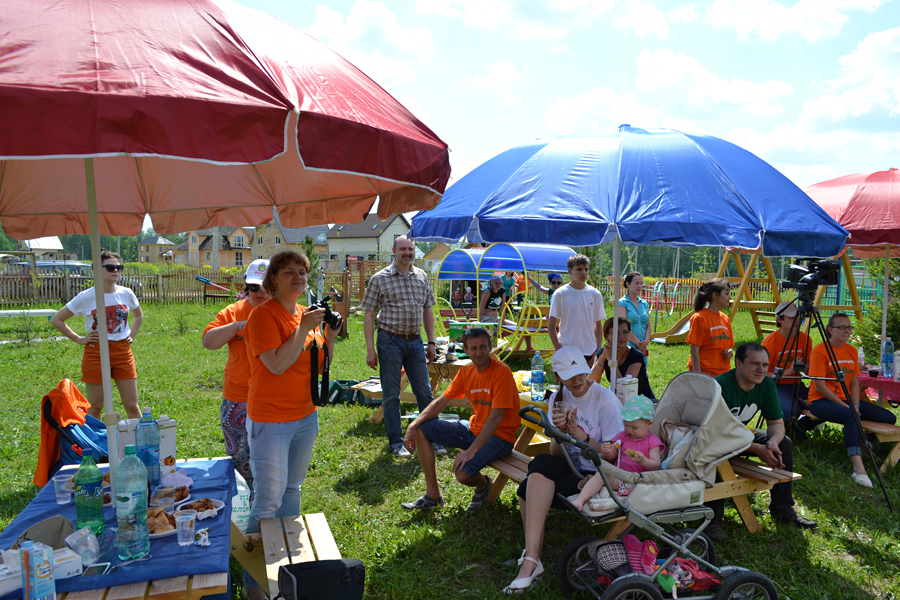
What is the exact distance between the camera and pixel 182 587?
2113 mm

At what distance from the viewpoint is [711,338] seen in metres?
5.90

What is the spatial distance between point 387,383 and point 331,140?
3.82m

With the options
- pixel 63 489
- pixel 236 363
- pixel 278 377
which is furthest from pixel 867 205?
pixel 63 489

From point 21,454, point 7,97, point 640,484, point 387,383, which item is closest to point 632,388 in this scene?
point 640,484

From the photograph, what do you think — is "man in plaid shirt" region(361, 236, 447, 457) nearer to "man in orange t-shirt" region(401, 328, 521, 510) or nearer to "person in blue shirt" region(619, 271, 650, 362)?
"man in orange t-shirt" region(401, 328, 521, 510)

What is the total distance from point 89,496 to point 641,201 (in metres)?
3.55

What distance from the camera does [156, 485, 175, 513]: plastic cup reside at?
267 cm

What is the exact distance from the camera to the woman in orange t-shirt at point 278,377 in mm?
3041

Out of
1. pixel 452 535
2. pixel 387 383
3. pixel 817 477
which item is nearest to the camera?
pixel 452 535

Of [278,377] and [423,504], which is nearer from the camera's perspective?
[278,377]

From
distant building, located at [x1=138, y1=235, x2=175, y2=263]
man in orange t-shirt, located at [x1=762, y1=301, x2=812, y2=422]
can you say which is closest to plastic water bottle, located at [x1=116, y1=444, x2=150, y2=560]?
man in orange t-shirt, located at [x1=762, y1=301, x2=812, y2=422]

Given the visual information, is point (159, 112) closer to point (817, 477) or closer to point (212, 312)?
point (817, 477)

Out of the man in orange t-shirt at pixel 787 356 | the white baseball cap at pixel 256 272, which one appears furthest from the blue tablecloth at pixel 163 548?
the man in orange t-shirt at pixel 787 356

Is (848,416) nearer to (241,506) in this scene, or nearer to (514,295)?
(241,506)
